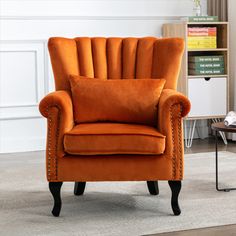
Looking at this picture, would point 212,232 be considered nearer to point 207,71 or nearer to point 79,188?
point 79,188

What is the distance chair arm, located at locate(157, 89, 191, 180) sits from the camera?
3.00 meters

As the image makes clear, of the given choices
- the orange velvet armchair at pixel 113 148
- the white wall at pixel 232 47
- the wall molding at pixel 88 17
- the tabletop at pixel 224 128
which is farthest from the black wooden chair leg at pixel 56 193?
the white wall at pixel 232 47

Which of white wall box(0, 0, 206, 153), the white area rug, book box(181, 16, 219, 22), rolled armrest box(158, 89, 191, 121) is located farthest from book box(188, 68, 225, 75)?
rolled armrest box(158, 89, 191, 121)

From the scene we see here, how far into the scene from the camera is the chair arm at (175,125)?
9.85 ft

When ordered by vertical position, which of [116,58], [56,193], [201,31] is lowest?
[56,193]

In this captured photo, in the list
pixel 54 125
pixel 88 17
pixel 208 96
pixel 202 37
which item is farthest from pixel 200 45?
pixel 54 125

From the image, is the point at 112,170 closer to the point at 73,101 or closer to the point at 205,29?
the point at 73,101

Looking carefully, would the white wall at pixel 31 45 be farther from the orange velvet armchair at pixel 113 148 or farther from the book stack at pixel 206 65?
the orange velvet armchair at pixel 113 148

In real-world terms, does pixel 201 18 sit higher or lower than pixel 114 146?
higher

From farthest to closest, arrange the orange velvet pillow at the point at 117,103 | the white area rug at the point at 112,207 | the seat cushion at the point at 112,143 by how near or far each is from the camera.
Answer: the orange velvet pillow at the point at 117,103
the seat cushion at the point at 112,143
the white area rug at the point at 112,207

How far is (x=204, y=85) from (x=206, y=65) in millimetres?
179

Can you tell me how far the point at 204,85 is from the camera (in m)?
5.23

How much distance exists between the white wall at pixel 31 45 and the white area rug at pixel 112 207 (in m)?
0.90

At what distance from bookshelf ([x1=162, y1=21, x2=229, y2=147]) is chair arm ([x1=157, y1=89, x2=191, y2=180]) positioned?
215 centimetres
